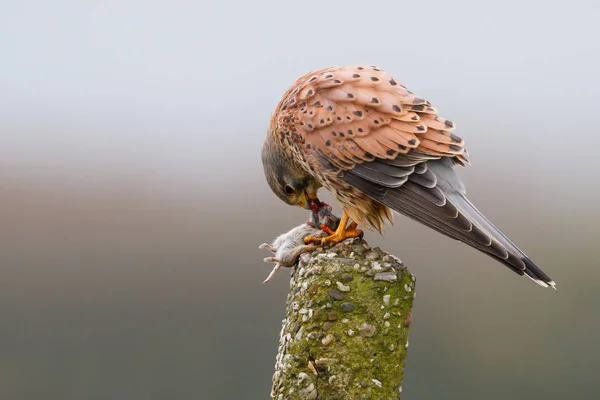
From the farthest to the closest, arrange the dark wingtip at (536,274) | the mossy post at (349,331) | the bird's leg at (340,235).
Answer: the bird's leg at (340,235) → the mossy post at (349,331) → the dark wingtip at (536,274)

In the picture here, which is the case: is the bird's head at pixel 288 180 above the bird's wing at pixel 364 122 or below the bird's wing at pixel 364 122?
below

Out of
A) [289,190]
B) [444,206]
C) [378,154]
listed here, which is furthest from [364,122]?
[289,190]

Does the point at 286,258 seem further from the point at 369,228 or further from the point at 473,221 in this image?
the point at 473,221

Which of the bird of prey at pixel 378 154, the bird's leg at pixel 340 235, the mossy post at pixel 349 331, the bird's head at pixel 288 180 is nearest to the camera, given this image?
the bird of prey at pixel 378 154

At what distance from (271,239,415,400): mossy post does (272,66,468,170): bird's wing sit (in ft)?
1.89

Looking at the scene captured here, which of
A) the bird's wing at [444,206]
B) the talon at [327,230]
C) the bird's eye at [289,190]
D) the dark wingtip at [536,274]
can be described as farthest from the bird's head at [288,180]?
the dark wingtip at [536,274]

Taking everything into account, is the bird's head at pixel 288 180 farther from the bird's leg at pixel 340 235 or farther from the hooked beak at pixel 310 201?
the bird's leg at pixel 340 235

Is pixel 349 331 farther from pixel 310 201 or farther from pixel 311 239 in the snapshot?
pixel 310 201

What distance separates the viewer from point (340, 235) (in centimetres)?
378

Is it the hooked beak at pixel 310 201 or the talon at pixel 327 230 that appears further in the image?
the hooked beak at pixel 310 201

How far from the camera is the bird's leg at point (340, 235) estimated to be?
377 centimetres

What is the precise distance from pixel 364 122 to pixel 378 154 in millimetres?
200

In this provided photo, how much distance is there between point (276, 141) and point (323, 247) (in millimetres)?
696

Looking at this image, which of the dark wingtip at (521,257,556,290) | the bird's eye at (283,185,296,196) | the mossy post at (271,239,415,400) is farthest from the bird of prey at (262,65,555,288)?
the mossy post at (271,239,415,400)
